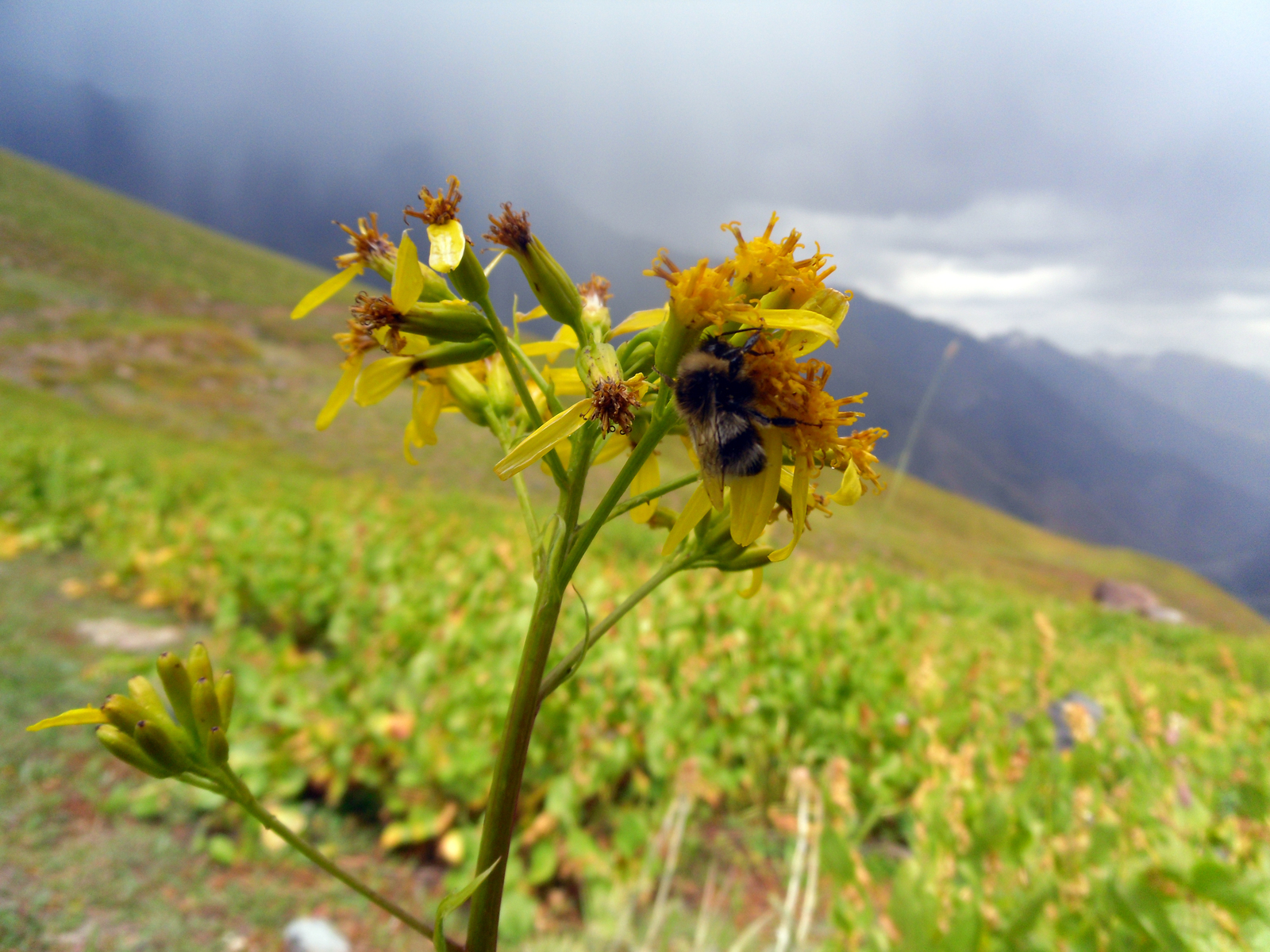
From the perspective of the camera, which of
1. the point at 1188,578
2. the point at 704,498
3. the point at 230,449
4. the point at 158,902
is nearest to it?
the point at 704,498

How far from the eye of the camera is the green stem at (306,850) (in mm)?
1051

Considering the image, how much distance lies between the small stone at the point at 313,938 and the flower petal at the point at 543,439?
154 inches

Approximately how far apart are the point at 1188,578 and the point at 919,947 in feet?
340

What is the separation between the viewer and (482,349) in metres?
1.29

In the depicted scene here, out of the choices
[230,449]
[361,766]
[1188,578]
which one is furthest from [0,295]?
[1188,578]

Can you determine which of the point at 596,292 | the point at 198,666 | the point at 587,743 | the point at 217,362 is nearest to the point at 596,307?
the point at 596,292

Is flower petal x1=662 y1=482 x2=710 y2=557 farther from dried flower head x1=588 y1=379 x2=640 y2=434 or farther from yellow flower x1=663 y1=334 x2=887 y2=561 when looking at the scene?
dried flower head x1=588 y1=379 x2=640 y2=434

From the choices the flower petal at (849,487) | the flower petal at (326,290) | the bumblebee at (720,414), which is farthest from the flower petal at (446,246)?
the flower petal at (849,487)

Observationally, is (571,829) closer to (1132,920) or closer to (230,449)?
(1132,920)

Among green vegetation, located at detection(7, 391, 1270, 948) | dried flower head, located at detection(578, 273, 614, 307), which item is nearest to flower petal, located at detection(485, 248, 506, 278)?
dried flower head, located at detection(578, 273, 614, 307)

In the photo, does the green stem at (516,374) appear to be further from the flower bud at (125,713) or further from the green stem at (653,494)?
the flower bud at (125,713)

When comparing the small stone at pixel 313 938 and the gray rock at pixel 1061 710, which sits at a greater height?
the gray rock at pixel 1061 710

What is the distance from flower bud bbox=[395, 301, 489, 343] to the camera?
1.21 m

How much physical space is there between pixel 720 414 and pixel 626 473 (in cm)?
19
